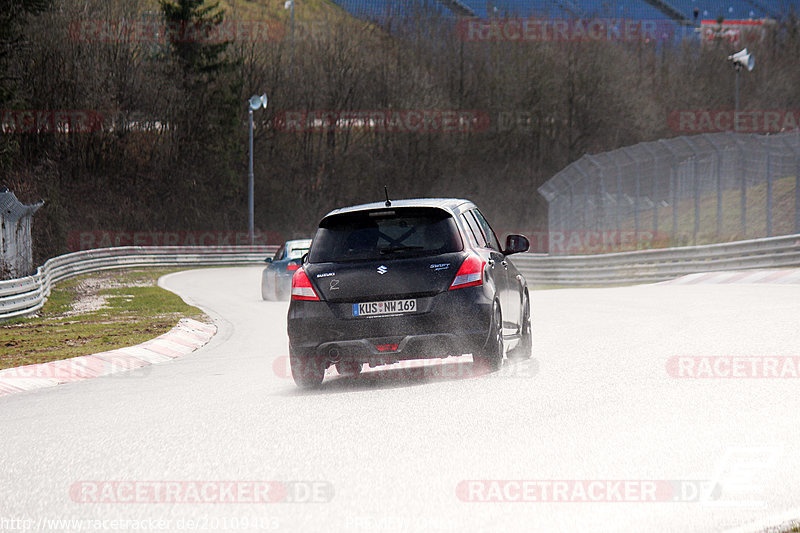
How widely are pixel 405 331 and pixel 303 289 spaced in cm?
105

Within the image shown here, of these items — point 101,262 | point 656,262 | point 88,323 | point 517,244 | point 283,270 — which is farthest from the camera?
point 101,262

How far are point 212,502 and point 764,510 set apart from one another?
2.68 metres

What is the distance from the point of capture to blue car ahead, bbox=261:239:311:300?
1016 inches

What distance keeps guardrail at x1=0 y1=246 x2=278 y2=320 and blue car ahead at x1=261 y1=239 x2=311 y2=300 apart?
17.8ft

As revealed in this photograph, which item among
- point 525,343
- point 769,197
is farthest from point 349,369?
point 769,197

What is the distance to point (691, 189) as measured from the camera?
2881 cm

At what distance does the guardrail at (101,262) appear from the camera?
71.9 feet

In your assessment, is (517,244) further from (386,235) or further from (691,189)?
(691,189)

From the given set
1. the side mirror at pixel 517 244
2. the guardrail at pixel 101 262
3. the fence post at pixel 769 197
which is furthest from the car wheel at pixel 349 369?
the fence post at pixel 769 197

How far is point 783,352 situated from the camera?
10438mm

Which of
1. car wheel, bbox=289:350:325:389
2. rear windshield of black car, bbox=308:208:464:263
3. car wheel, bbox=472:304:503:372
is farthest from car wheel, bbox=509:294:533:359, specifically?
car wheel, bbox=289:350:325:389

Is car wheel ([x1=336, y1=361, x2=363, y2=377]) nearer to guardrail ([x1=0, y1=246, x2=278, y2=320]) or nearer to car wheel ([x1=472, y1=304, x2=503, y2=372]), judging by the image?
car wheel ([x1=472, y1=304, x2=503, y2=372])

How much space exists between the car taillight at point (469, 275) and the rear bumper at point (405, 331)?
6 centimetres

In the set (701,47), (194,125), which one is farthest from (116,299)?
(701,47)
